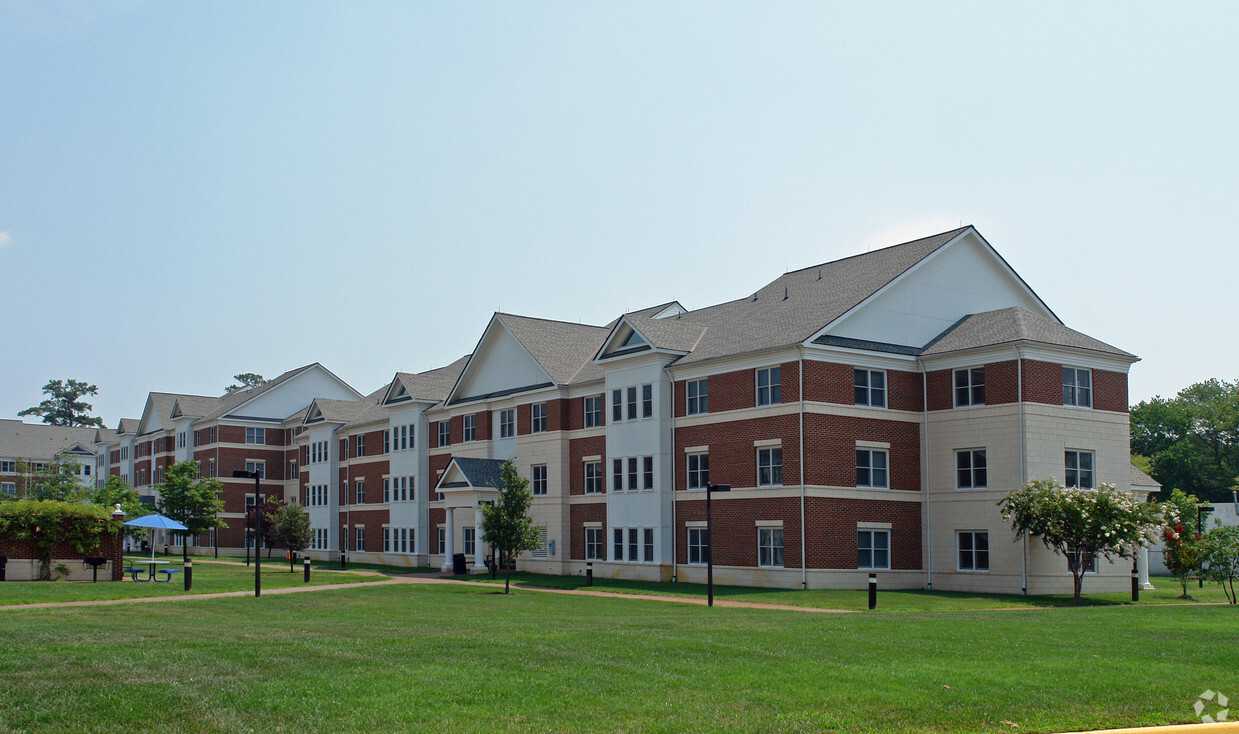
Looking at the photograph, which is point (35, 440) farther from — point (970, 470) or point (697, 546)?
point (970, 470)

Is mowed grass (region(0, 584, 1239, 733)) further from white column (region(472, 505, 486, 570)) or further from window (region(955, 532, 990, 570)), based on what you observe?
white column (region(472, 505, 486, 570))

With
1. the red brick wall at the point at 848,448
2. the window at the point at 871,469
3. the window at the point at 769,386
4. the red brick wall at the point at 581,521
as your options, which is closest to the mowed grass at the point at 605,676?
the red brick wall at the point at 848,448

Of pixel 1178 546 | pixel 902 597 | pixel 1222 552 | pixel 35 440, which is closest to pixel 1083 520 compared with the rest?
pixel 1178 546

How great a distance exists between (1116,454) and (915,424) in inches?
286

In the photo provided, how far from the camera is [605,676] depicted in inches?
515

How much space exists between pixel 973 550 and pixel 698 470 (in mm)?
10758

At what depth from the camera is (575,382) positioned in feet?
164

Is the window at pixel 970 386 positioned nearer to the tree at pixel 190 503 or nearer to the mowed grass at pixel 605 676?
the mowed grass at pixel 605 676

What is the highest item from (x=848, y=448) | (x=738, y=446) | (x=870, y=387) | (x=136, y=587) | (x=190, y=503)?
(x=870, y=387)

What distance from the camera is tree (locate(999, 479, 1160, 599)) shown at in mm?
34000

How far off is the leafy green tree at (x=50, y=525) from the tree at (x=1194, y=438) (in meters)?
77.2

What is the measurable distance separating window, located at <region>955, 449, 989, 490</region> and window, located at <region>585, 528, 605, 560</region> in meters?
16.4

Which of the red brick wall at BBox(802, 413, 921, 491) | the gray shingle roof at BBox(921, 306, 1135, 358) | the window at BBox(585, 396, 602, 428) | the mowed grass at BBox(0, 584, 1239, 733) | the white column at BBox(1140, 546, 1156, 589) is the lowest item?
the white column at BBox(1140, 546, 1156, 589)

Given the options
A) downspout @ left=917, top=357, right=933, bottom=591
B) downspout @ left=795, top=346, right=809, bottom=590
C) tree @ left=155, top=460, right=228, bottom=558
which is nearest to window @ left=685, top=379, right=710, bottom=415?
downspout @ left=795, top=346, right=809, bottom=590
